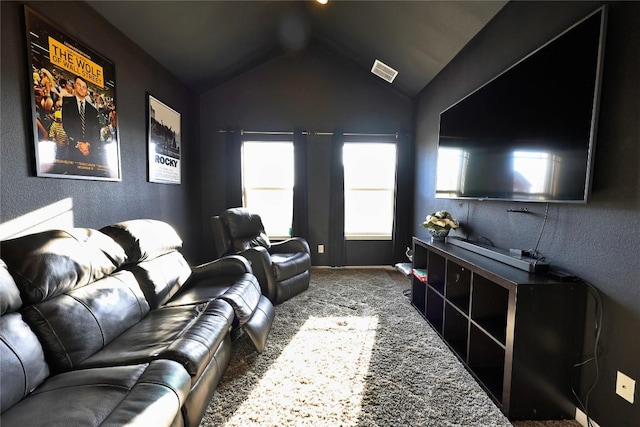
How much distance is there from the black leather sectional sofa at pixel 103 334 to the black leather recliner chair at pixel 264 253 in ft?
2.59

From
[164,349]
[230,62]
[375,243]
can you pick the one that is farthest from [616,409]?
[230,62]

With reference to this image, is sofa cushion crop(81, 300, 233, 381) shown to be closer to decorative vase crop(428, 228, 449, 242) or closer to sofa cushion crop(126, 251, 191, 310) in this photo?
sofa cushion crop(126, 251, 191, 310)

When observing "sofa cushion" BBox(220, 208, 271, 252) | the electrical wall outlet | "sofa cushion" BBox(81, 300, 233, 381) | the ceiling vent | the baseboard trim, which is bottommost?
the baseboard trim

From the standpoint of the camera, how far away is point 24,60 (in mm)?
1615

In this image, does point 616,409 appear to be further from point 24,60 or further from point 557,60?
point 24,60

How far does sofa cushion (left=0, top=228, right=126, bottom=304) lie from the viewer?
3.87ft

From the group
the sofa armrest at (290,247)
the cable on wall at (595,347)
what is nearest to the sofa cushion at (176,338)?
the sofa armrest at (290,247)

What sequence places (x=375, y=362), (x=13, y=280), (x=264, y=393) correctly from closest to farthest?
(x=13, y=280) < (x=264, y=393) < (x=375, y=362)

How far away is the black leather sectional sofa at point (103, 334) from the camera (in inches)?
37.4

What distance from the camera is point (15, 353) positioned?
3.32ft

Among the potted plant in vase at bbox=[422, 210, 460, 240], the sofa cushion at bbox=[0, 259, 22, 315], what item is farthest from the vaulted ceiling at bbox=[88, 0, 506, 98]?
the sofa cushion at bbox=[0, 259, 22, 315]

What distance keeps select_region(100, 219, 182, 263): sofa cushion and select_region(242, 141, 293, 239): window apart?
6.68 ft

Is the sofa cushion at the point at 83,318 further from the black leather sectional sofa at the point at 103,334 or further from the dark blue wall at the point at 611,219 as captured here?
the dark blue wall at the point at 611,219

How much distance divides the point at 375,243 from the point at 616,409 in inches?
123
